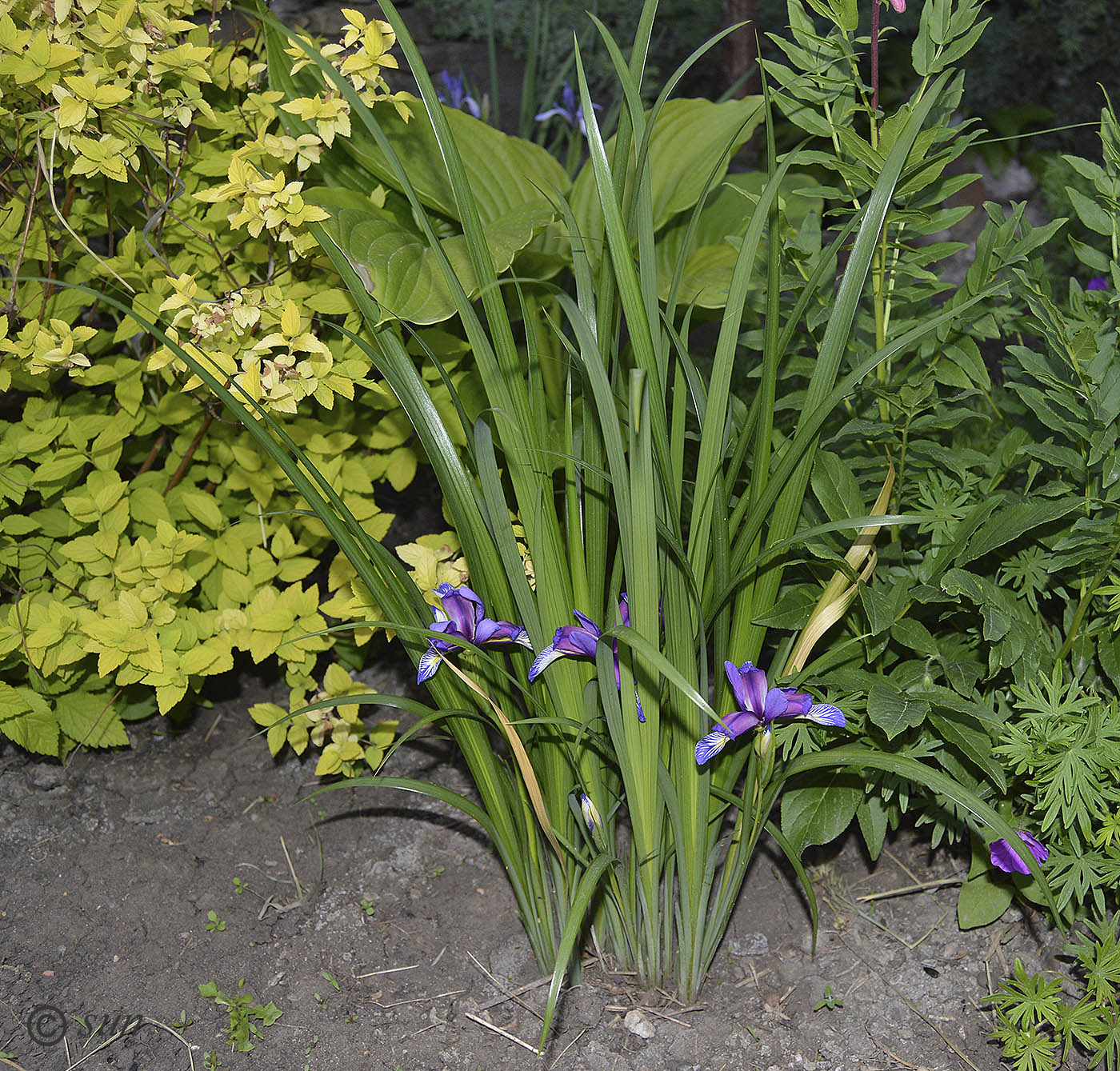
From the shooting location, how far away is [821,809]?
4.66ft

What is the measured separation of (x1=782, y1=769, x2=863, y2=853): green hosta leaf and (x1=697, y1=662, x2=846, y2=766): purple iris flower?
22 centimetres

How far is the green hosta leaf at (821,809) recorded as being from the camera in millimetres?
1406

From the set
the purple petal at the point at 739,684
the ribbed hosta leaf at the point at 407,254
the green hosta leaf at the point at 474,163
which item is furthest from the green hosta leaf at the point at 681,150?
the purple petal at the point at 739,684

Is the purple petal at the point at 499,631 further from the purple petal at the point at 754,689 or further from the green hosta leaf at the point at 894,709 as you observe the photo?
the green hosta leaf at the point at 894,709

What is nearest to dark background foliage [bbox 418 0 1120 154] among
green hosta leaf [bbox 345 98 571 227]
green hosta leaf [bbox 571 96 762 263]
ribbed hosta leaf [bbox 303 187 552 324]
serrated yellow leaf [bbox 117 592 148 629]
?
green hosta leaf [bbox 571 96 762 263]

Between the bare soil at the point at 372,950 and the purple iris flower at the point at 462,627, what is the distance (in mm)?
406

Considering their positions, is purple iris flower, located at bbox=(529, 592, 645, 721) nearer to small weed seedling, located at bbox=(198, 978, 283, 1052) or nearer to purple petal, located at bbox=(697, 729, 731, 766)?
purple petal, located at bbox=(697, 729, 731, 766)

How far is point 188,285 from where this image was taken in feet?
4.76

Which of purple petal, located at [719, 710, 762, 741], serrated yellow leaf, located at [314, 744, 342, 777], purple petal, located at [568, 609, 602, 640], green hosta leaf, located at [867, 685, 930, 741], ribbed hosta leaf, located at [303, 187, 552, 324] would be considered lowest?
serrated yellow leaf, located at [314, 744, 342, 777]

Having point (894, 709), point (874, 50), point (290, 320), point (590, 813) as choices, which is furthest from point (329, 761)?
point (874, 50)

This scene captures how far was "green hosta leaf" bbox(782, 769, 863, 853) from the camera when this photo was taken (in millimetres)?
1406

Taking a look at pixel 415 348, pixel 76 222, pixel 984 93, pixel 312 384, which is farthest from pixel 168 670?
pixel 984 93

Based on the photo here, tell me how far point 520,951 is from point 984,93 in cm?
388

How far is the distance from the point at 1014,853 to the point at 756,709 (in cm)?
43
